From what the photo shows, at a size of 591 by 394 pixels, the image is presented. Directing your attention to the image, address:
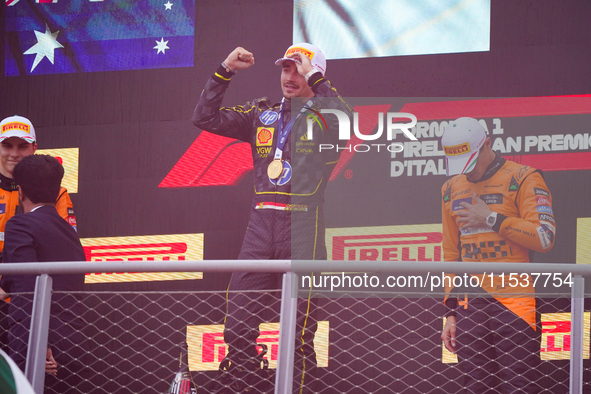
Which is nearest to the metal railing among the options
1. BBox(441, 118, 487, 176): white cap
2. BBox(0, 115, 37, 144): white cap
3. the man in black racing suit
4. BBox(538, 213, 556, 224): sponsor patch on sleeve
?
the man in black racing suit

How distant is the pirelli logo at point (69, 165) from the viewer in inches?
154

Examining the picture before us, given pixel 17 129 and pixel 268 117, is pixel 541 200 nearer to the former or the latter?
pixel 268 117

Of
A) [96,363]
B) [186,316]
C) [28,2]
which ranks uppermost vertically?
[28,2]

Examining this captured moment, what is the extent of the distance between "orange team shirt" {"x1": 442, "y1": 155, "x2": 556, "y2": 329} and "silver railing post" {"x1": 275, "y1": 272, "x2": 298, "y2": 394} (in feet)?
2.93

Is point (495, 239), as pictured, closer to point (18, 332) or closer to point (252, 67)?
point (252, 67)

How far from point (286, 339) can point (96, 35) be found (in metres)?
2.12

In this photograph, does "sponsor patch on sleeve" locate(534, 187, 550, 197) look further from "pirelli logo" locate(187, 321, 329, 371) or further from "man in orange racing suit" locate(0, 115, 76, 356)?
"man in orange racing suit" locate(0, 115, 76, 356)

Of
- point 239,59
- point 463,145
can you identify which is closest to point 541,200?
point 463,145

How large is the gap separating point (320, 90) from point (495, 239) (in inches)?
39.5

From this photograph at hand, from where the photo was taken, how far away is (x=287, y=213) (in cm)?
325

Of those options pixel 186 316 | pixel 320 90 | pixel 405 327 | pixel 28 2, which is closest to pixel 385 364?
pixel 405 327

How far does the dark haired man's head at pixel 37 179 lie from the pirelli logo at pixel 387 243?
1.36 metres

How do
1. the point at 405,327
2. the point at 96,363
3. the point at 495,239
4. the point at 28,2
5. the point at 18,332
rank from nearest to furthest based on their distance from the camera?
the point at 18,332 < the point at 495,239 < the point at 405,327 < the point at 96,363 < the point at 28,2

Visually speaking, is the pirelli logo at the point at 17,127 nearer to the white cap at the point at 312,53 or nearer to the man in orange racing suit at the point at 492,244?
the white cap at the point at 312,53
